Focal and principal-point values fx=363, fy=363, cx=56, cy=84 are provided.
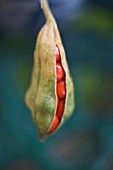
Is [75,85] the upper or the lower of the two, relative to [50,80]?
upper

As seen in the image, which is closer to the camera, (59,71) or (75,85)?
(59,71)

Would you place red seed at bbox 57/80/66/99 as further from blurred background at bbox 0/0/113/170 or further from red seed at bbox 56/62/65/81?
blurred background at bbox 0/0/113/170

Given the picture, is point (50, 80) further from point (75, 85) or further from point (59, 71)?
point (75, 85)

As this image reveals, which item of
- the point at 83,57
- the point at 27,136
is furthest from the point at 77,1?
the point at 27,136

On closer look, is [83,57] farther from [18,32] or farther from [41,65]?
[41,65]

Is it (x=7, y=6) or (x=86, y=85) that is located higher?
(x=7, y=6)

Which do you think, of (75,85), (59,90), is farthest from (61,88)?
(75,85)
